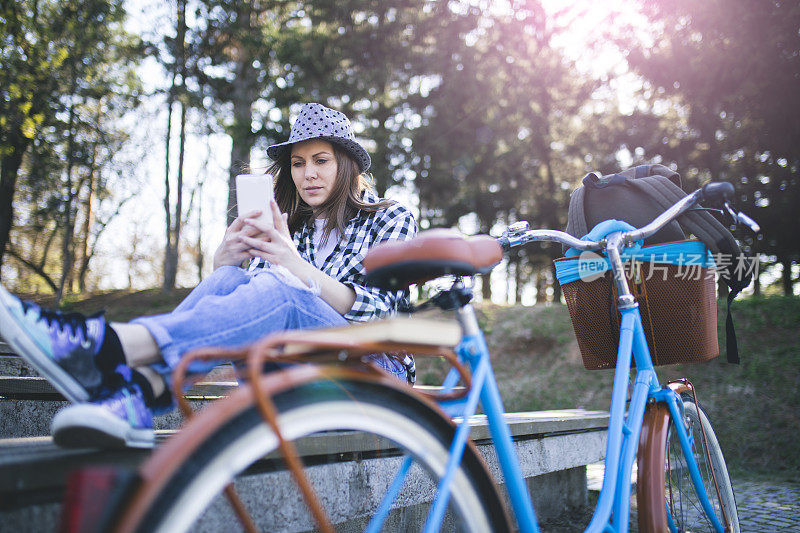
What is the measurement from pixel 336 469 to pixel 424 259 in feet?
2.97

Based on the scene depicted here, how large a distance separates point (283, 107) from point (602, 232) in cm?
1196

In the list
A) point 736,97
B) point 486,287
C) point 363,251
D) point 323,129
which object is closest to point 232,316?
point 363,251

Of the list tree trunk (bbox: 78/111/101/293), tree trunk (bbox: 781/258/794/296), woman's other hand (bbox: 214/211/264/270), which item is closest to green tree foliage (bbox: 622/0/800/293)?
tree trunk (bbox: 781/258/794/296)

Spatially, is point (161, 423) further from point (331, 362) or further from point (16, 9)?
point (16, 9)

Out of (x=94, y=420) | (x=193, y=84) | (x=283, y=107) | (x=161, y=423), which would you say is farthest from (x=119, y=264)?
(x=94, y=420)

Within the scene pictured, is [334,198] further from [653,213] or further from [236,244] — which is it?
[653,213]

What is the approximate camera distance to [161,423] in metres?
2.54

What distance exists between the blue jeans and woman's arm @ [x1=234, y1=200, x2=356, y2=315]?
0.20ft

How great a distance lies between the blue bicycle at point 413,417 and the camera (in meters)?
0.82

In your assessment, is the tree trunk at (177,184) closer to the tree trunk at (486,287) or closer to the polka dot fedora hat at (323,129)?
the tree trunk at (486,287)

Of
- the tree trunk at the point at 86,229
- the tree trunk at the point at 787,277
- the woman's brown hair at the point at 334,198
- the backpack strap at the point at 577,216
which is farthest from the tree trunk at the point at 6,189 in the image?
the tree trunk at the point at 787,277

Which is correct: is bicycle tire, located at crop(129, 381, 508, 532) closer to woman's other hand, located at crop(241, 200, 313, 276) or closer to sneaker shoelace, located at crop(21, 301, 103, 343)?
sneaker shoelace, located at crop(21, 301, 103, 343)

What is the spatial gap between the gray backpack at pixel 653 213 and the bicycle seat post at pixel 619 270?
0.21 metres

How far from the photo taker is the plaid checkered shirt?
6.39 ft
